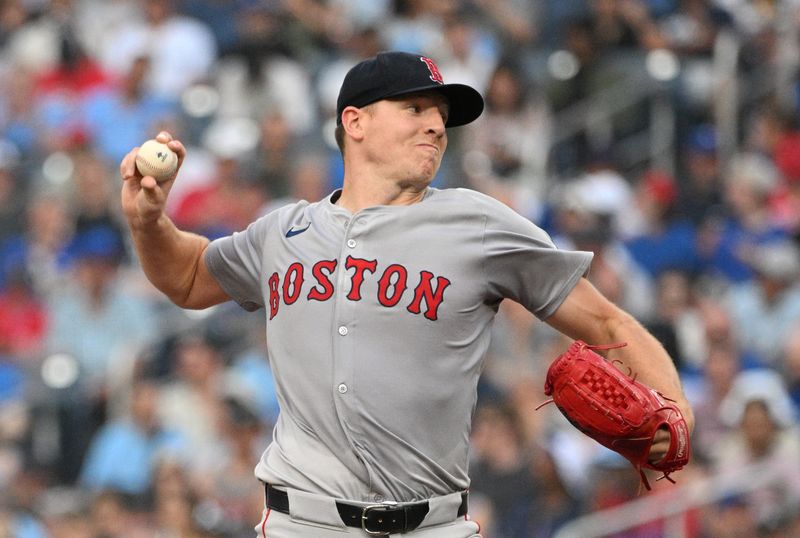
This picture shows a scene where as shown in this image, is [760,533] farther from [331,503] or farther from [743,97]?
[743,97]

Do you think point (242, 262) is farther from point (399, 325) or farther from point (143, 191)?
point (399, 325)

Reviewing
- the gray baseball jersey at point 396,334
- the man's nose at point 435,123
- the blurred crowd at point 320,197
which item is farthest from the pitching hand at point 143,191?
the blurred crowd at point 320,197

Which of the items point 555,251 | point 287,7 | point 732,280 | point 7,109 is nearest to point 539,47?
point 287,7

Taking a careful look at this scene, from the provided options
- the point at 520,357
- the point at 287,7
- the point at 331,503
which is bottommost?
the point at 520,357

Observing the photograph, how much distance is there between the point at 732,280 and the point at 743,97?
225 centimetres

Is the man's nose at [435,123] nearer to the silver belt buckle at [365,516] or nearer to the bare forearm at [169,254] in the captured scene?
the bare forearm at [169,254]

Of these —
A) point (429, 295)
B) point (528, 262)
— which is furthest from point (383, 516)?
point (528, 262)

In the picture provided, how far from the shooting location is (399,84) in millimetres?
4023

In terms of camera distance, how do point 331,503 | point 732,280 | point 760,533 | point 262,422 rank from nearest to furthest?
point 331,503, point 760,533, point 262,422, point 732,280

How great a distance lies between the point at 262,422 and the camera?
835 centimetres

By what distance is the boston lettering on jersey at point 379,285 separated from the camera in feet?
12.6

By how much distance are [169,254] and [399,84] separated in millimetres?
889

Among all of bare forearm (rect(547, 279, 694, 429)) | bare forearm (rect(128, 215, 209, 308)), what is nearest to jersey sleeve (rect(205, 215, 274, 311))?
bare forearm (rect(128, 215, 209, 308))

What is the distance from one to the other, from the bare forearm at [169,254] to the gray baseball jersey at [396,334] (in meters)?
0.46
